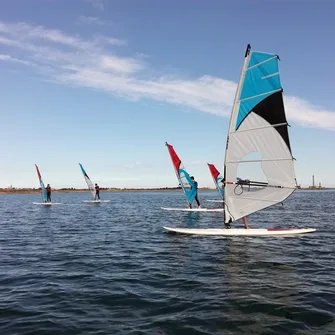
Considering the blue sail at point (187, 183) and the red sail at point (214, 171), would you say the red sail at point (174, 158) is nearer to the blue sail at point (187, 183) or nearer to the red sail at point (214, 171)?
the blue sail at point (187, 183)

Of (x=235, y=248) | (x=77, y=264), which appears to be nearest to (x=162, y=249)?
(x=235, y=248)

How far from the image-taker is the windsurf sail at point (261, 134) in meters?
17.8

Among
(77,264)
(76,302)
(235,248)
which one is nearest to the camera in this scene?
(76,302)

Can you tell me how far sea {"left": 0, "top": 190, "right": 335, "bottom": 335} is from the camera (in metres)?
7.43

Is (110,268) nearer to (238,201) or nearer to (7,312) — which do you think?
(7,312)

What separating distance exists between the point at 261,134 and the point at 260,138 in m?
0.21

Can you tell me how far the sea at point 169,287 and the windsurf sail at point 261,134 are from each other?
283 cm

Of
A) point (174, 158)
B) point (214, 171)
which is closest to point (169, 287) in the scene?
point (174, 158)

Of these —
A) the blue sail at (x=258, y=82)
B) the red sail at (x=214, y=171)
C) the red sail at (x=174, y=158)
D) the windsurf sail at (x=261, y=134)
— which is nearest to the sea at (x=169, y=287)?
the windsurf sail at (x=261, y=134)

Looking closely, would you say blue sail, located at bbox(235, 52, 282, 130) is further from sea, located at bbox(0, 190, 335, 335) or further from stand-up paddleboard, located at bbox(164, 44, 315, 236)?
sea, located at bbox(0, 190, 335, 335)

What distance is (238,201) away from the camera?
1900 cm

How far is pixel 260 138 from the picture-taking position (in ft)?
59.3

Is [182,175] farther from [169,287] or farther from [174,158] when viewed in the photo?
[169,287]

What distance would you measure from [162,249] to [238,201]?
5510 mm
